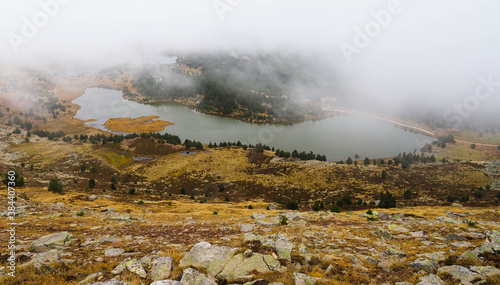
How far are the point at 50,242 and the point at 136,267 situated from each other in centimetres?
551

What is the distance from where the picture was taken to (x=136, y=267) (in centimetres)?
743

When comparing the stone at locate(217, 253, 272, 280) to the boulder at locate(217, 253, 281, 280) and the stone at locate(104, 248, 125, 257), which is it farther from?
the stone at locate(104, 248, 125, 257)

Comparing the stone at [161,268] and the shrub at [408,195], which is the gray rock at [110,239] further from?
the shrub at [408,195]

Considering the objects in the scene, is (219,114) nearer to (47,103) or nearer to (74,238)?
(47,103)

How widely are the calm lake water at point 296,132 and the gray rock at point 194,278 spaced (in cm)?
10634

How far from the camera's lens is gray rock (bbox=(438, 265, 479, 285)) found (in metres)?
6.73

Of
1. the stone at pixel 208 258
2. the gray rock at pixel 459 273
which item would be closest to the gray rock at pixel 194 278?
the stone at pixel 208 258

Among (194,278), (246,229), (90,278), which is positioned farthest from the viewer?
(246,229)

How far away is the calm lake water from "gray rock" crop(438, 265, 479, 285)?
10333cm

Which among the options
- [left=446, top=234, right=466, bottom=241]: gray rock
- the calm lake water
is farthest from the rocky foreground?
the calm lake water

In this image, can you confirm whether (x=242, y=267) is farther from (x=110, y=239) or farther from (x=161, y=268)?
(x=110, y=239)

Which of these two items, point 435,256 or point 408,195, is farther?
point 408,195

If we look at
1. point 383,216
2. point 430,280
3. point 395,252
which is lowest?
point 383,216

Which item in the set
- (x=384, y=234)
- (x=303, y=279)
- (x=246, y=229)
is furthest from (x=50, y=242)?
(x=384, y=234)
